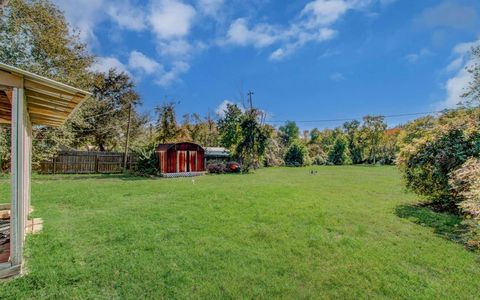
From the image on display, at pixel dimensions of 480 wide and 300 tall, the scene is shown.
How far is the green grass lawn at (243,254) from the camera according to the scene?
8.84 ft

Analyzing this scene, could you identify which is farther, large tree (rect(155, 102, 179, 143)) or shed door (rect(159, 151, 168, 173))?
large tree (rect(155, 102, 179, 143))

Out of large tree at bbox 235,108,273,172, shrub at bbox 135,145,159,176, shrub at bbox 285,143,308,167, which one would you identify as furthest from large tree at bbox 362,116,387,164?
shrub at bbox 135,145,159,176

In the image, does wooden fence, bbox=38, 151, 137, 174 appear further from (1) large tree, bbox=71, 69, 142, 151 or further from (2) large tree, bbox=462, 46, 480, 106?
(2) large tree, bbox=462, 46, 480, 106

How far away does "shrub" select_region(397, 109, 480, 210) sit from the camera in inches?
248

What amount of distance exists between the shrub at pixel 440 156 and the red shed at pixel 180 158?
38.6 feet

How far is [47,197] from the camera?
7.27 m

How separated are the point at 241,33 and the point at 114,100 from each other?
16.1m

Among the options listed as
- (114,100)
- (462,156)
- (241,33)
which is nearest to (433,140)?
Result: (462,156)

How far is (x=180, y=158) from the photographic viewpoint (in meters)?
15.5

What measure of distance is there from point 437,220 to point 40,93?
788 cm

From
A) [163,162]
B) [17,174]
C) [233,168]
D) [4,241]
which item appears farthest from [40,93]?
[233,168]

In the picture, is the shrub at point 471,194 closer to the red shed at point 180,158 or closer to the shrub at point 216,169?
the red shed at point 180,158

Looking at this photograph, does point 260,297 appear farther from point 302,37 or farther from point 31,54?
point 31,54

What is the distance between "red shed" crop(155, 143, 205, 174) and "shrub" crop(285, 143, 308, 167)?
1482 cm
